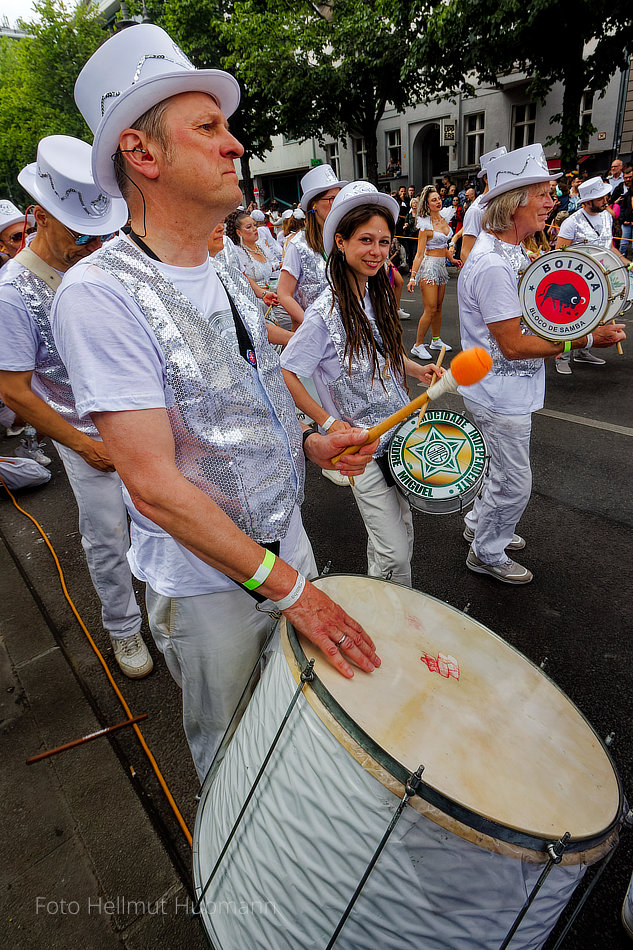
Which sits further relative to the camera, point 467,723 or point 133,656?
point 133,656

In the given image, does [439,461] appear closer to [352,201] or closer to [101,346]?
[352,201]

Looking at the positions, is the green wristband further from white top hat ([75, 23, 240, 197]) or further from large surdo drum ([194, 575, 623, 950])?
white top hat ([75, 23, 240, 197])

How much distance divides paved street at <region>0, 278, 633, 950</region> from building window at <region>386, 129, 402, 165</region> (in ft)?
90.4

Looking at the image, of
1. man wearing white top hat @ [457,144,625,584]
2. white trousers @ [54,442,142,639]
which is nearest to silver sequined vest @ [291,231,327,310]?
man wearing white top hat @ [457,144,625,584]

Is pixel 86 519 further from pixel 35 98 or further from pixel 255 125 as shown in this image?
pixel 35 98

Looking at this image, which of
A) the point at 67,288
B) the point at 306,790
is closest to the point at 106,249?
the point at 67,288

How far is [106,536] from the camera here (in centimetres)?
254

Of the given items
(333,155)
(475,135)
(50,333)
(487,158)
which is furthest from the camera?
(333,155)

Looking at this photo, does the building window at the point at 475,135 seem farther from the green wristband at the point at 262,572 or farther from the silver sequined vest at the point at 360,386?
the green wristband at the point at 262,572

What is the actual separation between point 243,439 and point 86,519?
5.03ft

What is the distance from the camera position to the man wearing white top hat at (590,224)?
6.49 metres

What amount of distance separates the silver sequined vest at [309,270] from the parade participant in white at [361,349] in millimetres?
2244

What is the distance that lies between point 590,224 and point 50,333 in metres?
6.77

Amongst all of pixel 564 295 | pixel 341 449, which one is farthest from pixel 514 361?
pixel 341 449
